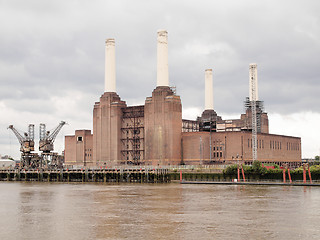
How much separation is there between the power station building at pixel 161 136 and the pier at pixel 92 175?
19365mm

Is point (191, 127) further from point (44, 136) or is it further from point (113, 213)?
point (113, 213)

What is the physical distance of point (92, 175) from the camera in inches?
4552

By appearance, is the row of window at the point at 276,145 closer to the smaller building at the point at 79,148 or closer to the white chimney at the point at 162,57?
the white chimney at the point at 162,57

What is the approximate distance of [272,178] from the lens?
9056 cm

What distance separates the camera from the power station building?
136875 mm

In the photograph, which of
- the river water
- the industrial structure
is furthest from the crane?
the river water

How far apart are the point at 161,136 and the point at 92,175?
93.4ft

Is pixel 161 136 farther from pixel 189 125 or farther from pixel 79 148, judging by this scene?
pixel 79 148

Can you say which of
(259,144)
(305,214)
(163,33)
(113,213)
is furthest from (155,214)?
(259,144)

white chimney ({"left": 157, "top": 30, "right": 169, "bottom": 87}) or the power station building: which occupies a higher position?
white chimney ({"left": 157, "top": 30, "right": 169, "bottom": 87})

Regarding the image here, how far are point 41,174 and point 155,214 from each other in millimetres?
85617

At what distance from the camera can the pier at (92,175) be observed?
353ft

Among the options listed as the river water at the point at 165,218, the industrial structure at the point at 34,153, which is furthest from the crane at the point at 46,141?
the river water at the point at 165,218

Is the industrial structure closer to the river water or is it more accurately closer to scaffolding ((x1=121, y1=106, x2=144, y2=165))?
scaffolding ((x1=121, y1=106, x2=144, y2=165))
